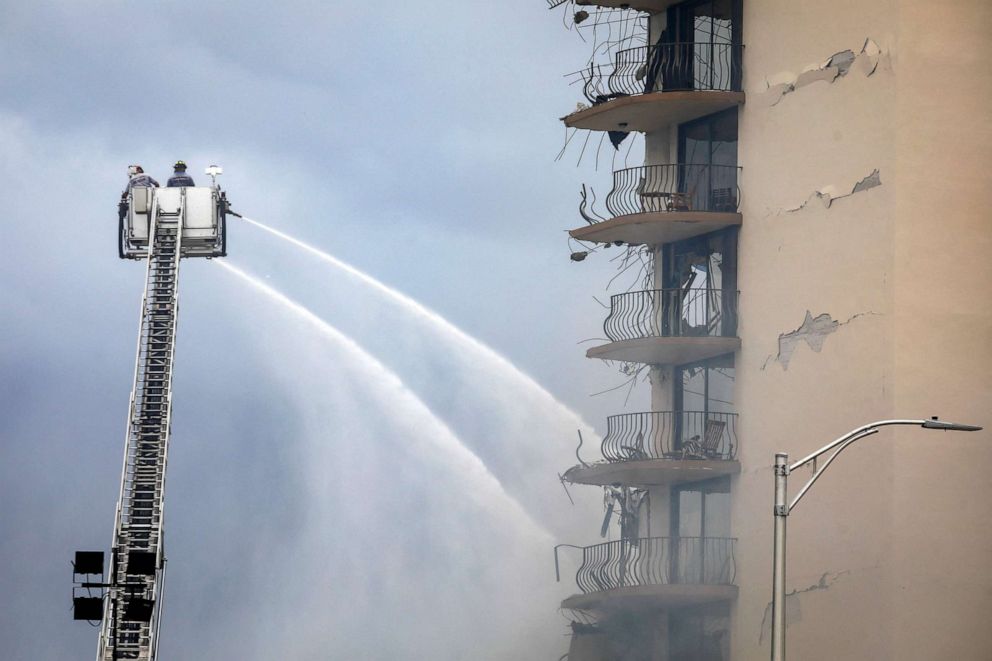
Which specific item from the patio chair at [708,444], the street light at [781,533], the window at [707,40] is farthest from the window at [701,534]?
the street light at [781,533]

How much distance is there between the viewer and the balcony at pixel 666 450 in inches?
2235

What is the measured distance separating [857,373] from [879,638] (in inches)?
285

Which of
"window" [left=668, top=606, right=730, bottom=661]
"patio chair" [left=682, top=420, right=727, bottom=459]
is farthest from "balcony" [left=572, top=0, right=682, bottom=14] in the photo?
"window" [left=668, top=606, right=730, bottom=661]

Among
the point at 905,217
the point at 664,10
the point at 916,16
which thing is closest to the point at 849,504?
the point at 905,217

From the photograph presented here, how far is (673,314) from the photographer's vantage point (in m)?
59.3

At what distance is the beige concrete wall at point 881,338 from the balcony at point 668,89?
2883 mm

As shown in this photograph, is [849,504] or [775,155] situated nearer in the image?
[849,504]

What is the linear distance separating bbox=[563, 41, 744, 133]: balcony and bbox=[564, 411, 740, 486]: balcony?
9.39 meters

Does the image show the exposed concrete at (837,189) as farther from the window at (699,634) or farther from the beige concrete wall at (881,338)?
the window at (699,634)

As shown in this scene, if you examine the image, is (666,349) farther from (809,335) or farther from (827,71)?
(827,71)

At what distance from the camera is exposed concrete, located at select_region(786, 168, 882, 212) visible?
172 ft

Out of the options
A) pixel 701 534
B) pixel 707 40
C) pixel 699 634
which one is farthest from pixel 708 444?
pixel 707 40

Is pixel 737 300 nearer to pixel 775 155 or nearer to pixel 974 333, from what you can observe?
pixel 775 155

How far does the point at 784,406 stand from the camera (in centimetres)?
5475
